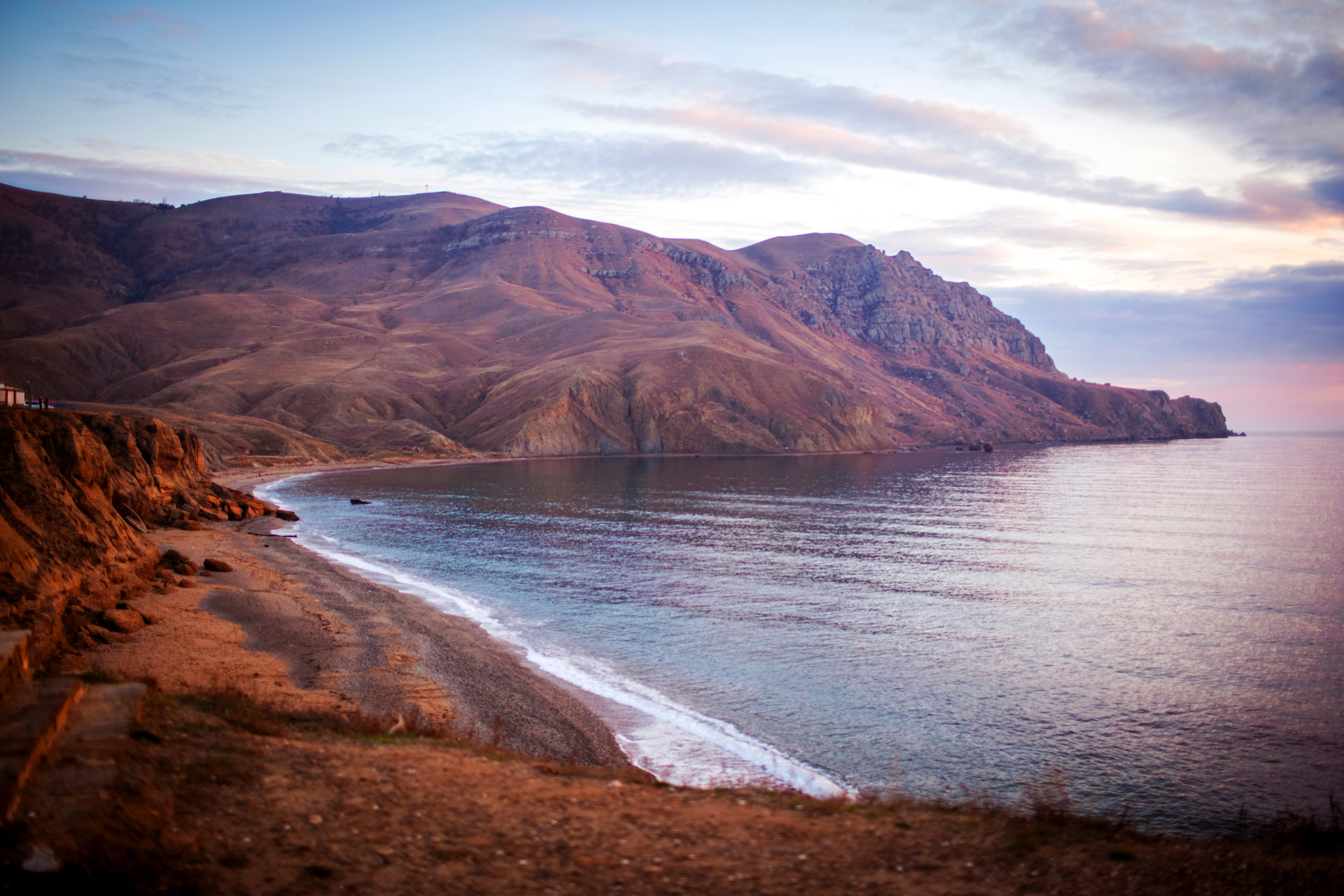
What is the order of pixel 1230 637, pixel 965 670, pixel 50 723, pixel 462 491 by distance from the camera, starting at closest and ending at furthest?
pixel 50 723, pixel 965 670, pixel 1230 637, pixel 462 491

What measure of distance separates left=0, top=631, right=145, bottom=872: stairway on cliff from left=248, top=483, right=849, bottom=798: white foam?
10.6m

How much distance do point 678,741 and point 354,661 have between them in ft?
36.4

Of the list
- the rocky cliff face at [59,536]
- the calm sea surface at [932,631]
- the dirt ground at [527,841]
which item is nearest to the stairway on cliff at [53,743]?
the dirt ground at [527,841]

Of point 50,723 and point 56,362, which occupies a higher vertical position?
point 56,362

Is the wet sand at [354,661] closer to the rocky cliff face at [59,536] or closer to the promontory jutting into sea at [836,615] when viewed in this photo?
the promontory jutting into sea at [836,615]

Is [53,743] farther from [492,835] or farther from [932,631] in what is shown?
[932,631]

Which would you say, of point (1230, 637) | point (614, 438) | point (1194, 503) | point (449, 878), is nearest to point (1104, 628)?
point (1230, 637)

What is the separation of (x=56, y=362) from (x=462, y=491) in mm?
143174

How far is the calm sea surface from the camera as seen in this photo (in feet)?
64.6

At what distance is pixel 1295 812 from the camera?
659 inches

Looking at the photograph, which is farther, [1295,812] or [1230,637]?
[1230,637]

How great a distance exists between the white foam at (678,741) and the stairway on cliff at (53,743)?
1064 cm

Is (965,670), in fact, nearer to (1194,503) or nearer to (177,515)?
(177,515)

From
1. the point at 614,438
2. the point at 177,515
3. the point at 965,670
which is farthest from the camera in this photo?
the point at 614,438
